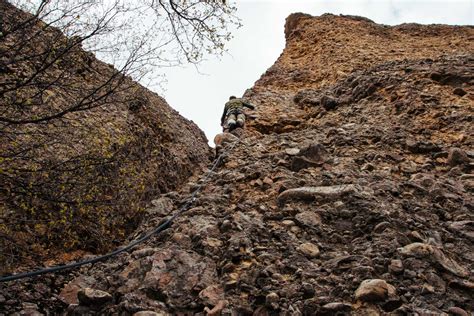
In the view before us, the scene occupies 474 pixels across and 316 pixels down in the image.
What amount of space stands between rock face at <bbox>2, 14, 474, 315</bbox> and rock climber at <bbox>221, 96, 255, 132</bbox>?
0.87 feet

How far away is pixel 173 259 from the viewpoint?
3.68m

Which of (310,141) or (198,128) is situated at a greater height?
(198,128)

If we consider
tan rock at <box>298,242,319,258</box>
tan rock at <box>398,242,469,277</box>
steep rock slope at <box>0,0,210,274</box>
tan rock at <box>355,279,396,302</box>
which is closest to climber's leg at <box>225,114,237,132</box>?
steep rock slope at <box>0,0,210,274</box>

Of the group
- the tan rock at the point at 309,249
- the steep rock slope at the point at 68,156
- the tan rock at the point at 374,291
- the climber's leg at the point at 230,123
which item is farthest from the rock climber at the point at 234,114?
the tan rock at the point at 374,291

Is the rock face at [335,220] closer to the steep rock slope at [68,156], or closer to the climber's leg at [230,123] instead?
the climber's leg at [230,123]

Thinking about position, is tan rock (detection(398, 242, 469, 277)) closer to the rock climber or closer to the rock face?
the rock face

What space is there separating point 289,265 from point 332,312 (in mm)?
641

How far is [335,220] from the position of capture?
13.3 ft

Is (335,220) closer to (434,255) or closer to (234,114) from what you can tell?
(434,255)

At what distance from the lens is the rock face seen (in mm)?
3084

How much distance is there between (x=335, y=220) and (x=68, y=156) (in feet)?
12.1

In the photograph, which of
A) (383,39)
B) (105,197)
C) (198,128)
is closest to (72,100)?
(105,197)

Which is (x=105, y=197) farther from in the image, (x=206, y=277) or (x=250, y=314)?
(x=250, y=314)

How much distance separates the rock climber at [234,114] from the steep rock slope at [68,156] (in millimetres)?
753
